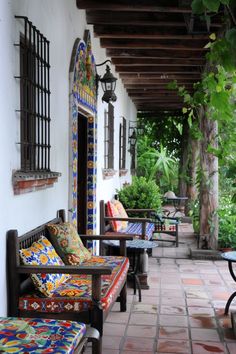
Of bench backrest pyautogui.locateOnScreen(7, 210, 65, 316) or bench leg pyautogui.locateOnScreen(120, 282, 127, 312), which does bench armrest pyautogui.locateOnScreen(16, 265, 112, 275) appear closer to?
bench backrest pyautogui.locateOnScreen(7, 210, 65, 316)

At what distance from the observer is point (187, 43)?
6.12m

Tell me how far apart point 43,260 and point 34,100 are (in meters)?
1.07

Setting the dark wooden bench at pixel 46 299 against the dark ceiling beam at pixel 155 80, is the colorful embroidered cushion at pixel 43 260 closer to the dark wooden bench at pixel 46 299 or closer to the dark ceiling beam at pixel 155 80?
the dark wooden bench at pixel 46 299


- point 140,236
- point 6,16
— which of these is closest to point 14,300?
point 6,16

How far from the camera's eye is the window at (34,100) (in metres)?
2.99

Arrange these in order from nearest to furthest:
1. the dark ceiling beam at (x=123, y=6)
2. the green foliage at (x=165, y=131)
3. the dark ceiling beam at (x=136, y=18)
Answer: the dark ceiling beam at (x=123, y=6)
the dark ceiling beam at (x=136, y=18)
the green foliage at (x=165, y=131)

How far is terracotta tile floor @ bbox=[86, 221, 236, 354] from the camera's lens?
3311 mm

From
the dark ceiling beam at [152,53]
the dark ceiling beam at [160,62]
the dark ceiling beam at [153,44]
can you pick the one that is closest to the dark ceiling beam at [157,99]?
the dark ceiling beam at [160,62]

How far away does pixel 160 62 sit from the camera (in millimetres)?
7176

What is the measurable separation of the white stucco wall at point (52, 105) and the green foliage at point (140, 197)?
2.81 metres

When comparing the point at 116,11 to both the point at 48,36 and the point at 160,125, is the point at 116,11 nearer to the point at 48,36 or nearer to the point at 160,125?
the point at 48,36

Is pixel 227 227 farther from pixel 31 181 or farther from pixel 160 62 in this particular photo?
pixel 31 181

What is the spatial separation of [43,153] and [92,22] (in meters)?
2.32

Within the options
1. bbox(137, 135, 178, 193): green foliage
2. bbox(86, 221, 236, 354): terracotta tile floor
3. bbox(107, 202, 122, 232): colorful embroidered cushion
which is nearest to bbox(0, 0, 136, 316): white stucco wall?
bbox(86, 221, 236, 354): terracotta tile floor
